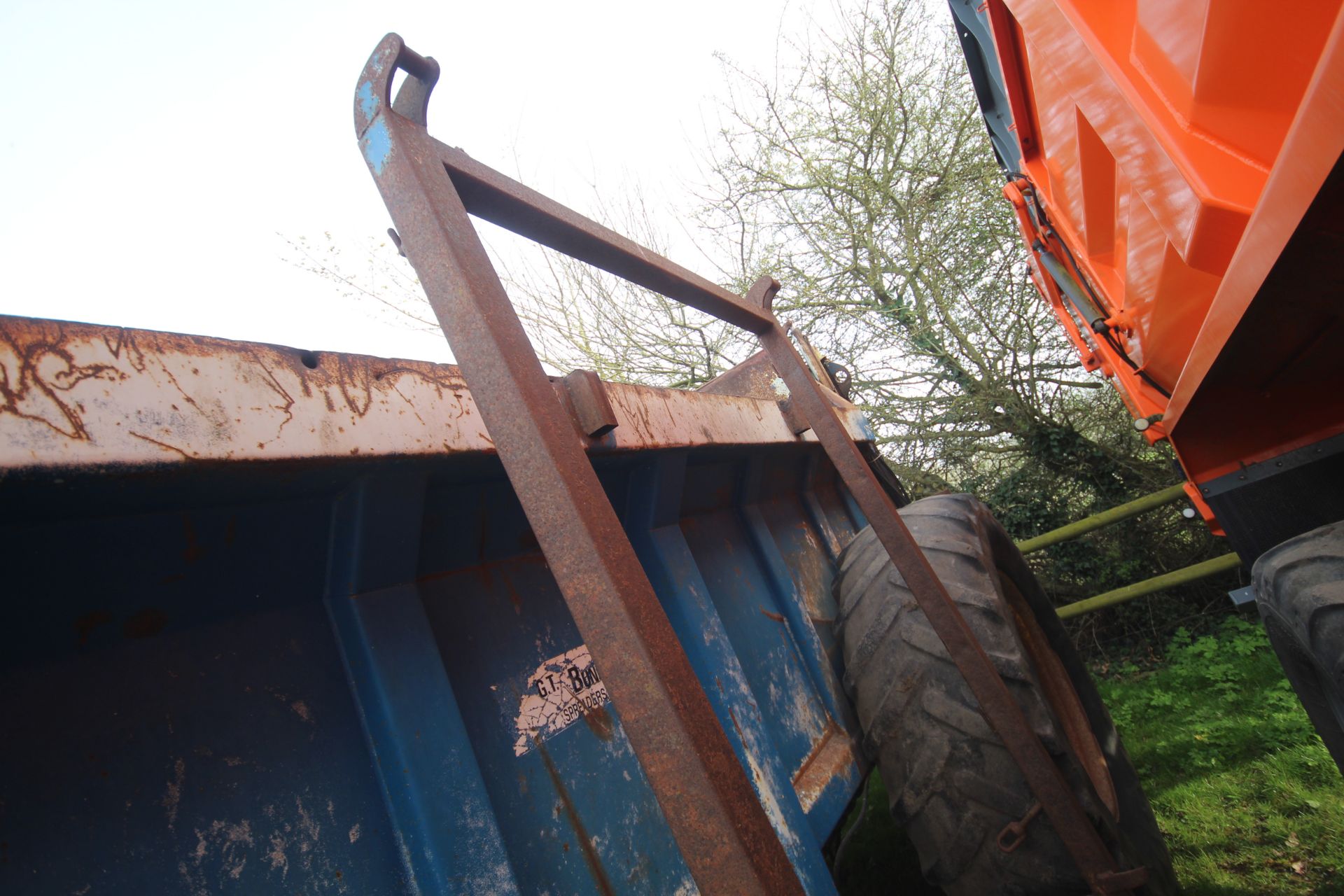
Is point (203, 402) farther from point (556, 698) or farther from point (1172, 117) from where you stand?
point (1172, 117)

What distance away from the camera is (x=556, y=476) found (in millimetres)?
740

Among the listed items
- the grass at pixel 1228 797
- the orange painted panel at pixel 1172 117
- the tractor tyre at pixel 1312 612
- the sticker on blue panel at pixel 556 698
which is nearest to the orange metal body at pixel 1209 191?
the orange painted panel at pixel 1172 117

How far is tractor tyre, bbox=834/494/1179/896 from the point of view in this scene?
139 centimetres

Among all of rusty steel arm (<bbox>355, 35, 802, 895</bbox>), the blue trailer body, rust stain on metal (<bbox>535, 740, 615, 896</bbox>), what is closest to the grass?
rust stain on metal (<bbox>535, 740, 615, 896</bbox>)

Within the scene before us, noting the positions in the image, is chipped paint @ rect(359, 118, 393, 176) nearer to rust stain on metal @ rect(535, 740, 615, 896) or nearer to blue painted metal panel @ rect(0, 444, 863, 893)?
blue painted metal panel @ rect(0, 444, 863, 893)

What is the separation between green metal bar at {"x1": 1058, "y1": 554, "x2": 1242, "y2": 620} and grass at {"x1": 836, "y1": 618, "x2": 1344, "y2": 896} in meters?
0.51

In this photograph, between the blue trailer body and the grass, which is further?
the grass

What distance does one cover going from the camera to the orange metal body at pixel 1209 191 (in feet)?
2.64

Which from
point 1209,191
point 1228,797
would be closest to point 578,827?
point 1209,191

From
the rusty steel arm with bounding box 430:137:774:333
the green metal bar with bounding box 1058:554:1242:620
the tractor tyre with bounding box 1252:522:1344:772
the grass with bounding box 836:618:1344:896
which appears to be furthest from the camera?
the green metal bar with bounding box 1058:554:1242:620

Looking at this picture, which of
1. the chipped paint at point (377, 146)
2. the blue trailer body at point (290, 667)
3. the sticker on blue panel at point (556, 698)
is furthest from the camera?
the sticker on blue panel at point (556, 698)

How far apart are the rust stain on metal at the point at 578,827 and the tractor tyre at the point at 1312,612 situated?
1182 mm

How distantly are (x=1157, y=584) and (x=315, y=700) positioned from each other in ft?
15.3

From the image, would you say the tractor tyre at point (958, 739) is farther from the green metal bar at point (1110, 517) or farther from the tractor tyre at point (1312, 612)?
the green metal bar at point (1110, 517)
